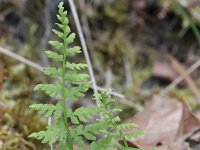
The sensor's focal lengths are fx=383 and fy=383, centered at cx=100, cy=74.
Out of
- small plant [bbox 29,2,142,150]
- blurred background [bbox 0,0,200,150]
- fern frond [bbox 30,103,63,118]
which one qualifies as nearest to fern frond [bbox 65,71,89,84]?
small plant [bbox 29,2,142,150]

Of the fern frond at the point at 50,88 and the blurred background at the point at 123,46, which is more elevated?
the blurred background at the point at 123,46

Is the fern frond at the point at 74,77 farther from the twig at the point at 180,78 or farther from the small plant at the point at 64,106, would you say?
the twig at the point at 180,78

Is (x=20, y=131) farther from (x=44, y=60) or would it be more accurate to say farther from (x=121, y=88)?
(x=121, y=88)

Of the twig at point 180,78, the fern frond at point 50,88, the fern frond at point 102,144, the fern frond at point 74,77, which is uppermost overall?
the twig at point 180,78

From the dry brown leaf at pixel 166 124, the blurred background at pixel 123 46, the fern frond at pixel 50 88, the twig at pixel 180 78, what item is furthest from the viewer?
the twig at pixel 180 78

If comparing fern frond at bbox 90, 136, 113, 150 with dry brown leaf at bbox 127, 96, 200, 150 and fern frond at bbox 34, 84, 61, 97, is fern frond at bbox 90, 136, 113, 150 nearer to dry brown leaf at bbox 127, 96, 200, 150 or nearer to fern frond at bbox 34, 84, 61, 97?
fern frond at bbox 34, 84, 61, 97

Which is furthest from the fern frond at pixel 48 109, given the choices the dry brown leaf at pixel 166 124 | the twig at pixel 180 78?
the twig at pixel 180 78

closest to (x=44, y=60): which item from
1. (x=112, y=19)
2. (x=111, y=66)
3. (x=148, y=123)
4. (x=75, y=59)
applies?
(x=75, y=59)

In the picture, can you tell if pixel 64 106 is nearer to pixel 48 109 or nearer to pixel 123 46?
pixel 48 109
